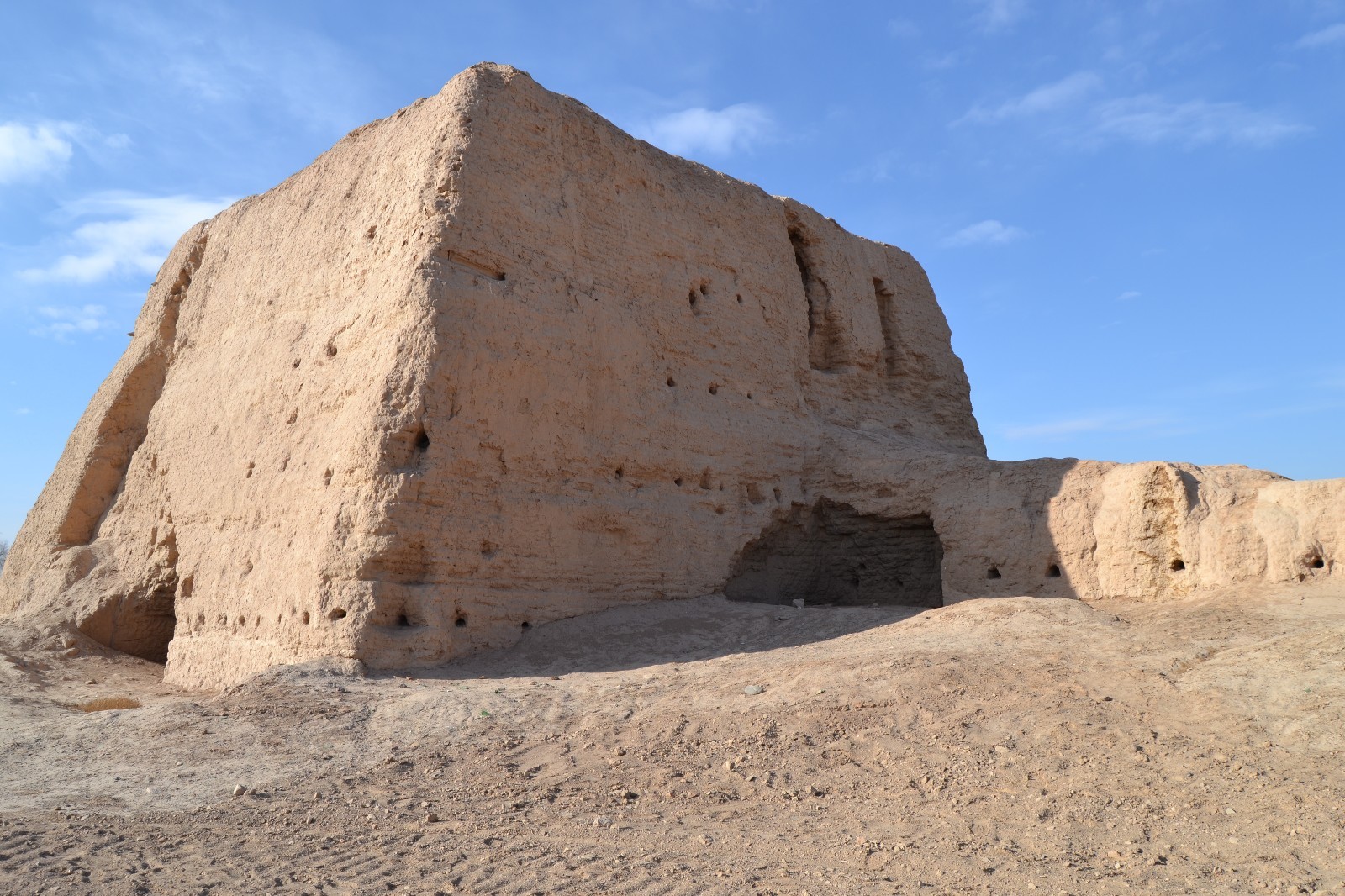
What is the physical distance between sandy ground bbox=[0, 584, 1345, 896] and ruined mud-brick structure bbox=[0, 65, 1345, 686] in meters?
0.99

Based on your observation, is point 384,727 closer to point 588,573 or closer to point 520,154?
point 588,573

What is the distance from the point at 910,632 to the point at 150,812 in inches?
220

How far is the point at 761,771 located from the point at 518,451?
4465 mm

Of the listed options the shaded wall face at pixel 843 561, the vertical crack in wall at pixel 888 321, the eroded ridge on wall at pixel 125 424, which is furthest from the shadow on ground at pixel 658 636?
the eroded ridge on wall at pixel 125 424

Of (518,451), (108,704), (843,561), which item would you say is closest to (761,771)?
(518,451)

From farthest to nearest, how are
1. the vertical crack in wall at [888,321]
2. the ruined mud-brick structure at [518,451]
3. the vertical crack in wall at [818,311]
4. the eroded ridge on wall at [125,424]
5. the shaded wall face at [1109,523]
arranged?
the vertical crack in wall at [888,321] < the vertical crack in wall at [818,311] < the eroded ridge on wall at [125,424] < the ruined mud-brick structure at [518,451] < the shaded wall face at [1109,523]

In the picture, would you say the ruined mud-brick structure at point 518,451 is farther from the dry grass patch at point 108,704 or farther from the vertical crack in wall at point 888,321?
the dry grass patch at point 108,704

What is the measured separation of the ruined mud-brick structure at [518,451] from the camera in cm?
870

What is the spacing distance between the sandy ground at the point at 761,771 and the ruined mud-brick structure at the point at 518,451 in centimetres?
99

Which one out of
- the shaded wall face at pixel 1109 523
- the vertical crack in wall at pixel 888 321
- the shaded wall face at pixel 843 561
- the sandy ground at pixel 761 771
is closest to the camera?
the sandy ground at pixel 761 771

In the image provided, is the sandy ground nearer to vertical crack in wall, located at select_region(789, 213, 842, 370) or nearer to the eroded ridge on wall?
the eroded ridge on wall

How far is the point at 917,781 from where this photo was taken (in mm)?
5320

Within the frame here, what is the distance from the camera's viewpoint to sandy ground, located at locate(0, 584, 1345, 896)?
164 inches

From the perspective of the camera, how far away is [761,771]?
5.59m
